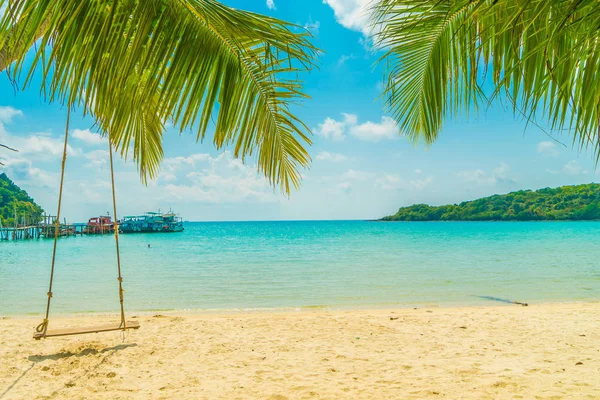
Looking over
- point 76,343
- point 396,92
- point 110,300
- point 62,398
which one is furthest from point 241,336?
point 110,300

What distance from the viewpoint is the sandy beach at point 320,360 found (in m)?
3.65

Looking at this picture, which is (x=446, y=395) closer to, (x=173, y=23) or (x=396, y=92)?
(x=396, y=92)

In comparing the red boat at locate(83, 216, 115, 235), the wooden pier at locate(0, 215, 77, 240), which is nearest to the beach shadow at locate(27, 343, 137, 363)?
the wooden pier at locate(0, 215, 77, 240)

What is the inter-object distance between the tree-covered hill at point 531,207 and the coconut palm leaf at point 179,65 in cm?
4093

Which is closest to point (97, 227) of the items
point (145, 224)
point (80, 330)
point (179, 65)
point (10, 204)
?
point (145, 224)

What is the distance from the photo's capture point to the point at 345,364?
4449mm

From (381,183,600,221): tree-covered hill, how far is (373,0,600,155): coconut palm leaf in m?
40.3

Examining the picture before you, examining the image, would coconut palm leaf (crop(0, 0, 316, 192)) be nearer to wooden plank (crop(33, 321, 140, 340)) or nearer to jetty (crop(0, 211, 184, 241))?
wooden plank (crop(33, 321, 140, 340))

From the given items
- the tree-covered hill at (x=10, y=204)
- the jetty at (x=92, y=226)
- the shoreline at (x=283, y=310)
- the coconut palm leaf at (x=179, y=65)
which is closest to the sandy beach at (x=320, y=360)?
the shoreline at (x=283, y=310)

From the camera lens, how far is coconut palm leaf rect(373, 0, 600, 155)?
118cm

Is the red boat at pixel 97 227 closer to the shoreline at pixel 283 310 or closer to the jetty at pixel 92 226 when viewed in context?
the jetty at pixel 92 226

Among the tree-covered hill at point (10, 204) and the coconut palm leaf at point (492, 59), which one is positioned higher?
the tree-covered hill at point (10, 204)

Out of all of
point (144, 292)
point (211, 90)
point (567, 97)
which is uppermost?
point (211, 90)

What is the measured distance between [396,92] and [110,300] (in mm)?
10820
